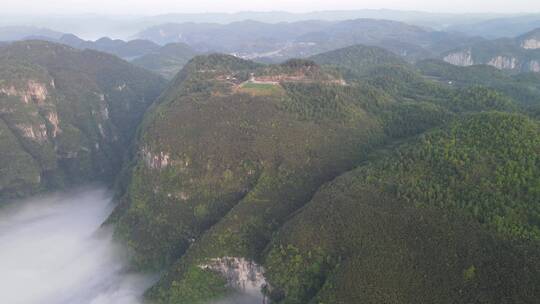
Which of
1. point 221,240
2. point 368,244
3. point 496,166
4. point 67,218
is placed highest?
point 496,166

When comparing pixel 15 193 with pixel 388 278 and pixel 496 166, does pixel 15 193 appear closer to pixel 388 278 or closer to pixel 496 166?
pixel 388 278

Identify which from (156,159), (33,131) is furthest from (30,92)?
(156,159)

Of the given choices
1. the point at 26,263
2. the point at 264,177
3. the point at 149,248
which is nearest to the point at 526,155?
the point at 264,177

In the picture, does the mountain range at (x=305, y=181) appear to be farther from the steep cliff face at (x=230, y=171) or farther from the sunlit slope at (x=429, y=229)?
the steep cliff face at (x=230, y=171)

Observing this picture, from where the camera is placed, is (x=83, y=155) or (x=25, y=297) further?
(x=83, y=155)

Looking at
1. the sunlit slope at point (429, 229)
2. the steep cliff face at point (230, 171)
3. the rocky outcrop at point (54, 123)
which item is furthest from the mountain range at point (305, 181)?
the rocky outcrop at point (54, 123)
